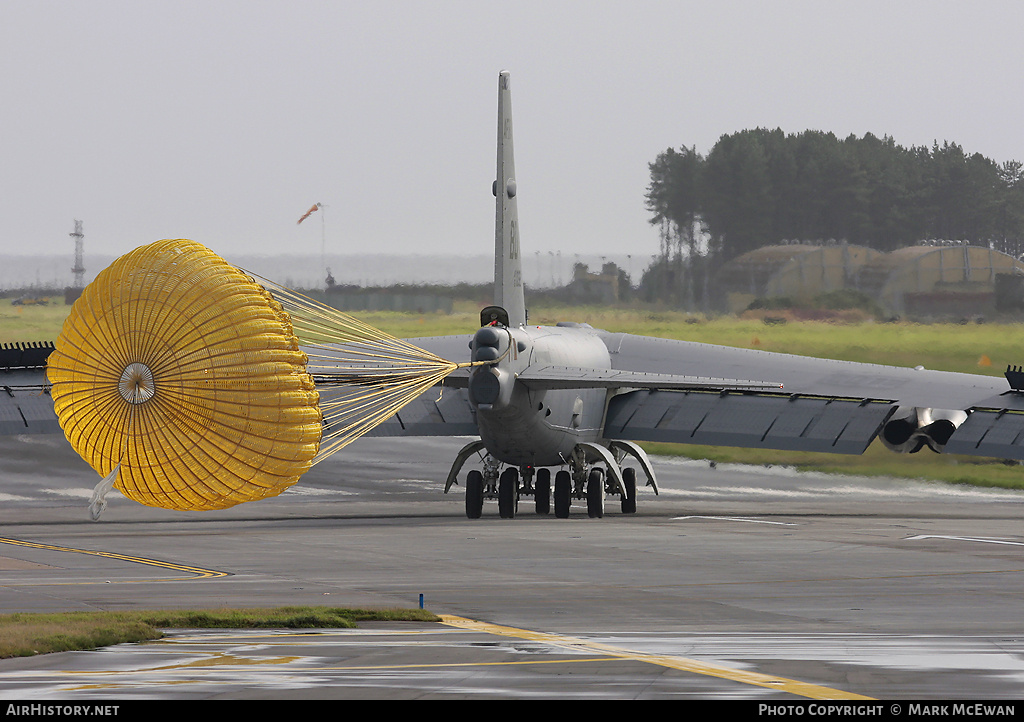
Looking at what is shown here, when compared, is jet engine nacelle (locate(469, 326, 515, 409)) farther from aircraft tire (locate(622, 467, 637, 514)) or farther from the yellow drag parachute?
the yellow drag parachute

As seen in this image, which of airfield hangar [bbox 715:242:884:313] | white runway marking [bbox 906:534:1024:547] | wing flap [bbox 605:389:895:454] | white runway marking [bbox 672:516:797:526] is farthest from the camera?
airfield hangar [bbox 715:242:884:313]

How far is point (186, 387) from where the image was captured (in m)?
21.5

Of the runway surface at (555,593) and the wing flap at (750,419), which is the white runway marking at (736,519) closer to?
the runway surface at (555,593)

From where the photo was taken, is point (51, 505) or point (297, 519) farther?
point (51, 505)

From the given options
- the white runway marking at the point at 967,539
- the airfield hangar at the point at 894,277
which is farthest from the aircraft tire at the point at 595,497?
the airfield hangar at the point at 894,277

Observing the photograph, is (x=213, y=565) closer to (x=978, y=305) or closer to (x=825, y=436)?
(x=825, y=436)

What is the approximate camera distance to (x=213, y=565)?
2783 centimetres

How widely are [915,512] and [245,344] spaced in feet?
87.2

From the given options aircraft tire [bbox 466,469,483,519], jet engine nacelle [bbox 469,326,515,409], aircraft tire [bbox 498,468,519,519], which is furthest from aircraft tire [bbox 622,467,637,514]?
jet engine nacelle [bbox 469,326,515,409]

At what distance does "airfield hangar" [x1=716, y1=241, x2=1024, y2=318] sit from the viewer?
57.3 meters

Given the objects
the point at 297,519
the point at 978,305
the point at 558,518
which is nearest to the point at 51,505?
the point at 297,519

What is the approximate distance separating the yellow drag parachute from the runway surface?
1.80m
